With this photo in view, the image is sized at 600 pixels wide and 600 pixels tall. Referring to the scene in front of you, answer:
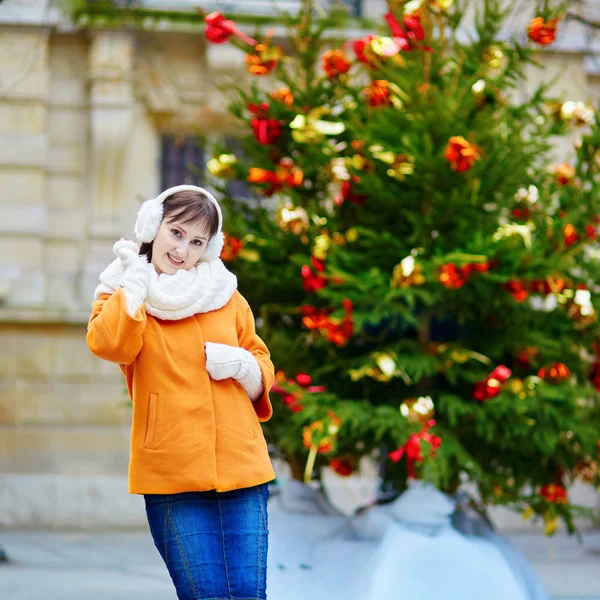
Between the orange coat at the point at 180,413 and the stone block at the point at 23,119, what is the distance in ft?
21.2

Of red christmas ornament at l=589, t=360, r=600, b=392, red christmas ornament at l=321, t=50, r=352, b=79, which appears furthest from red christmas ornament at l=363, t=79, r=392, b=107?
red christmas ornament at l=589, t=360, r=600, b=392

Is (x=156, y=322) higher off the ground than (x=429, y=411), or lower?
higher

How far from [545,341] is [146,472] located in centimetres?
239

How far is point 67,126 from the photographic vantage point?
8766mm

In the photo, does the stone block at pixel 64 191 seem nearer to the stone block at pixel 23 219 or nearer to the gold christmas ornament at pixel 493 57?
the stone block at pixel 23 219

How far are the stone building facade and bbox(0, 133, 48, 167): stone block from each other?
0.04 ft

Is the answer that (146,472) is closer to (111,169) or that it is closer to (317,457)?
(317,457)

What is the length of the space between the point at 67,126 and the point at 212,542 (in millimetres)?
6774

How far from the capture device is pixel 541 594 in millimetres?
4332

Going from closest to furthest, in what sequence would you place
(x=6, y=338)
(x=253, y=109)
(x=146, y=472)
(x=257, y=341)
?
1. (x=146, y=472)
2. (x=257, y=341)
3. (x=253, y=109)
4. (x=6, y=338)

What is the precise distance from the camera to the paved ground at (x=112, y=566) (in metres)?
5.37

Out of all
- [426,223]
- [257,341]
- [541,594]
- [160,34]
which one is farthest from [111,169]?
[257,341]

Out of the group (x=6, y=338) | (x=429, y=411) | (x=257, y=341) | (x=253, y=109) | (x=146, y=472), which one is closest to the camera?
(x=146, y=472)

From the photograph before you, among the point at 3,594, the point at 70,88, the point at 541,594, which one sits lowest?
the point at 3,594
